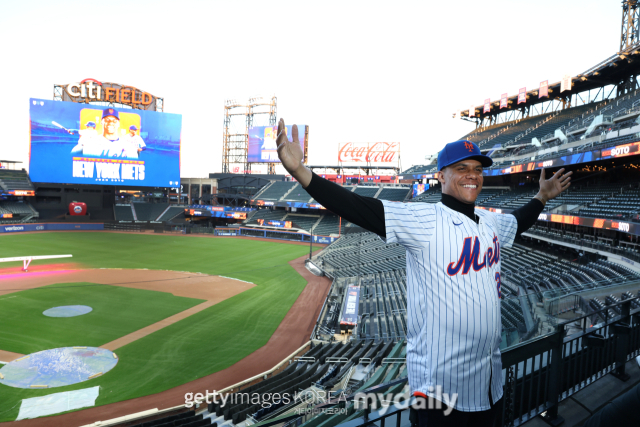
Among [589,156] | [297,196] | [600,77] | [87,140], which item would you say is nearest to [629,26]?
[600,77]

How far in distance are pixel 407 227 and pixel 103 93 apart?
5444 cm

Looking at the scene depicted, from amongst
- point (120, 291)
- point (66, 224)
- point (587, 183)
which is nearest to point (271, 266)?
point (120, 291)

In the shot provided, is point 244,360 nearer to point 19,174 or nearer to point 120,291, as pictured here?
point 120,291

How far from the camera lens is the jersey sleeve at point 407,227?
1917 mm

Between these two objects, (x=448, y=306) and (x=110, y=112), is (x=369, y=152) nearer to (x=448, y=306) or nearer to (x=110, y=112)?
(x=110, y=112)

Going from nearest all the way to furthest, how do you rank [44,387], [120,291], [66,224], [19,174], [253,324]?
[44,387] < [253,324] < [120,291] < [66,224] < [19,174]

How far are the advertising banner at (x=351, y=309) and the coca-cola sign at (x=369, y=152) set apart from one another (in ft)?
122

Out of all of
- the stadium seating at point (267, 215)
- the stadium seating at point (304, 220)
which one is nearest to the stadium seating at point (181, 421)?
the stadium seating at point (304, 220)

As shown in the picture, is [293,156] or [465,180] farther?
[465,180]

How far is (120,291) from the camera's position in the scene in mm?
21047

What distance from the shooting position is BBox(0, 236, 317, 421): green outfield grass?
11.6 metres

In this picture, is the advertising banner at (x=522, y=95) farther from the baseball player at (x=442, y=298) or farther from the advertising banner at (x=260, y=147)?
the baseball player at (x=442, y=298)

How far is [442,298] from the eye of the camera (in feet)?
6.23

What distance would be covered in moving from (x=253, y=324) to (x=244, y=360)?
11.7 feet
